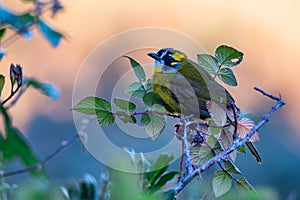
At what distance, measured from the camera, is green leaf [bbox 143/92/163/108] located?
735mm

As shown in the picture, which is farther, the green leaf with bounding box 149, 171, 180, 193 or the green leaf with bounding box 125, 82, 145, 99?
the green leaf with bounding box 125, 82, 145, 99

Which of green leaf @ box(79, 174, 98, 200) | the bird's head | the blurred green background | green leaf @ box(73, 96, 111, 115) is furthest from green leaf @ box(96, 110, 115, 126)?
the blurred green background

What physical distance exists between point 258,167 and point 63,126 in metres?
1.02

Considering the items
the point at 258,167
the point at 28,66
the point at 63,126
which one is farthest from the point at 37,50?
the point at 258,167

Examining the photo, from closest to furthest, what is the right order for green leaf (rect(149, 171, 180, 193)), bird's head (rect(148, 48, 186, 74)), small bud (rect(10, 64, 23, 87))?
green leaf (rect(149, 171, 180, 193))
small bud (rect(10, 64, 23, 87))
bird's head (rect(148, 48, 186, 74))

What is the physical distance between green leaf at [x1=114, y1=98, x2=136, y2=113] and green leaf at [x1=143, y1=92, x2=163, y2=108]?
0.03 m

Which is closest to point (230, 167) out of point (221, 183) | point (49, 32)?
point (221, 183)

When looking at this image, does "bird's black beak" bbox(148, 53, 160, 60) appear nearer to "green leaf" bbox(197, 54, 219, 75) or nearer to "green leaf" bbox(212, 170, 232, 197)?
"green leaf" bbox(197, 54, 219, 75)

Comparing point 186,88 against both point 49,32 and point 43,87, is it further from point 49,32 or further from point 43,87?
point 49,32

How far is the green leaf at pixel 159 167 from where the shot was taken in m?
0.56

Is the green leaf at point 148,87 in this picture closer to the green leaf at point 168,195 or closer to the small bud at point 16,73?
the small bud at point 16,73

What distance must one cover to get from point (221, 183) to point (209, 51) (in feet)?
9.94

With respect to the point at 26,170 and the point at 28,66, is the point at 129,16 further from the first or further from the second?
the point at 26,170

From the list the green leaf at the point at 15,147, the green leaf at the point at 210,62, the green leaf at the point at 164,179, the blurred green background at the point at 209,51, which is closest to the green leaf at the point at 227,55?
the green leaf at the point at 210,62
